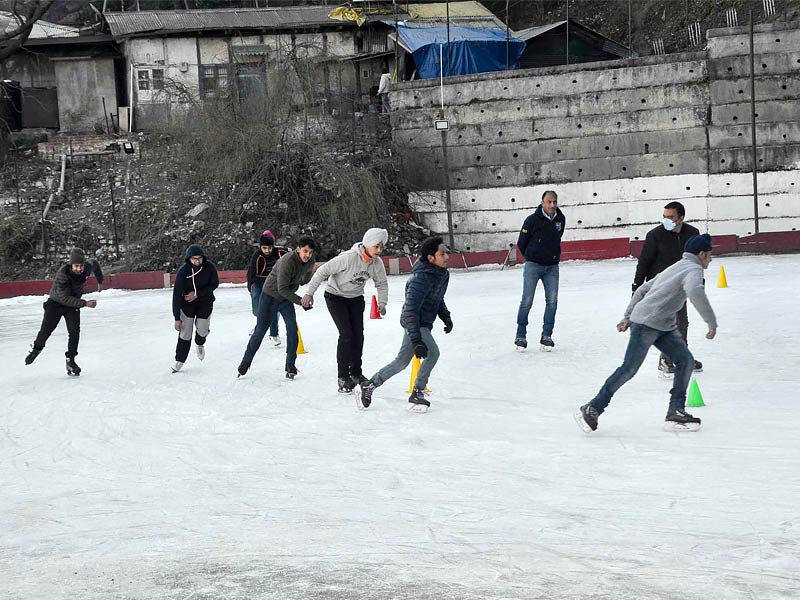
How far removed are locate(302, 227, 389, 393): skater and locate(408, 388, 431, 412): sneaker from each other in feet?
2.36

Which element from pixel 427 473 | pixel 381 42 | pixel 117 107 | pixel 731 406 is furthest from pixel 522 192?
pixel 427 473

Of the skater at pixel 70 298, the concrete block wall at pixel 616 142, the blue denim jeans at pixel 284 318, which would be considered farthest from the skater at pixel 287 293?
the concrete block wall at pixel 616 142

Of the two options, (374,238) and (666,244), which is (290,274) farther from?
(666,244)

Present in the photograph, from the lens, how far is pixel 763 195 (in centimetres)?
2591

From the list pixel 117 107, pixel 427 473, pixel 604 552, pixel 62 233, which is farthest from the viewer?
pixel 117 107

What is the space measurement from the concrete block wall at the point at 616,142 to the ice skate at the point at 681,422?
1991 cm

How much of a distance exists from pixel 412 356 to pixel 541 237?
2.95m

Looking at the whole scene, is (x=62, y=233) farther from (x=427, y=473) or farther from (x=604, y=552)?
(x=604, y=552)

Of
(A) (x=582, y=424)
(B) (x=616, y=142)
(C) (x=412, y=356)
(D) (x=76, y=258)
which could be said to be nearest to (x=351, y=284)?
(C) (x=412, y=356)

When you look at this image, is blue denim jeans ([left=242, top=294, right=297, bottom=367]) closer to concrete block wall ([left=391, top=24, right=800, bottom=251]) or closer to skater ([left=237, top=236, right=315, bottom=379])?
skater ([left=237, top=236, right=315, bottom=379])

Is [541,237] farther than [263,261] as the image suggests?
No

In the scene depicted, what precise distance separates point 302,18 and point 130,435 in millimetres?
28069

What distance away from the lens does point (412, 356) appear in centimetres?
848

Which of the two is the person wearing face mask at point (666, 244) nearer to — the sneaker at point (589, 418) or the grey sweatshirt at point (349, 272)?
the sneaker at point (589, 418)
